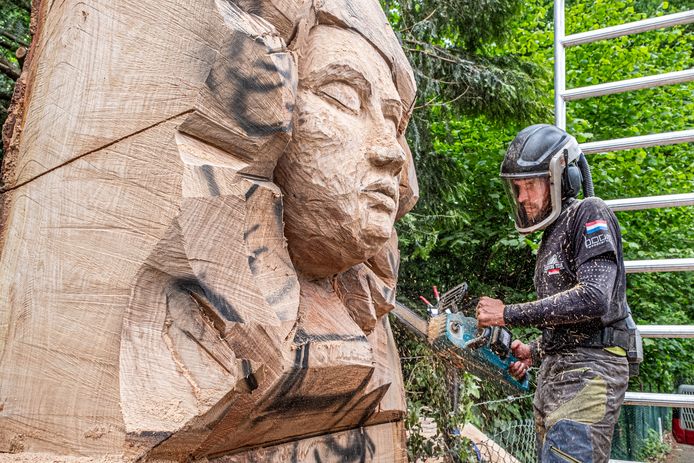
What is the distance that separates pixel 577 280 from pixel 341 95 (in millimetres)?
1047

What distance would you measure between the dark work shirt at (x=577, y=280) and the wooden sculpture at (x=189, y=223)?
677 mm

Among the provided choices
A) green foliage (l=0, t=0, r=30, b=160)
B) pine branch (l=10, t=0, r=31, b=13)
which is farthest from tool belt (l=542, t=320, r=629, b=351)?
pine branch (l=10, t=0, r=31, b=13)

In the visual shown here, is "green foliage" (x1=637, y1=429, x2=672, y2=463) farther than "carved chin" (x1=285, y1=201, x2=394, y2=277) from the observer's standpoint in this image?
Yes

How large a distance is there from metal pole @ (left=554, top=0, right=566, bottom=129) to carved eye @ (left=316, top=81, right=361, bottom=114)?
5.64 feet

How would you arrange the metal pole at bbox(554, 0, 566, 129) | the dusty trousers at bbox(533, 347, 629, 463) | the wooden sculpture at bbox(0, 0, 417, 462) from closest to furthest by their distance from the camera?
the wooden sculpture at bbox(0, 0, 417, 462) → the dusty trousers at bbox(533, 347, 629, 463) → the metal pole at bbox(554, 0, 566, 129)

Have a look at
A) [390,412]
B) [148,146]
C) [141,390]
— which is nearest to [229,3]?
[148,146]

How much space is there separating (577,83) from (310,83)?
22.7 ft

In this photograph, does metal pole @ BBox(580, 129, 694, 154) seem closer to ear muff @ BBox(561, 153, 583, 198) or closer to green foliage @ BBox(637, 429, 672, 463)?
ear muff @ BBox(561, 153, 583, 198)

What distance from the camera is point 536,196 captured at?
94.4 inches

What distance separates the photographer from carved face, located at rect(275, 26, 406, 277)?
5.67ft

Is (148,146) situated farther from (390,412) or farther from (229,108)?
(390,412)

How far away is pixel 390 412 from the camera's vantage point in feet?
7.24

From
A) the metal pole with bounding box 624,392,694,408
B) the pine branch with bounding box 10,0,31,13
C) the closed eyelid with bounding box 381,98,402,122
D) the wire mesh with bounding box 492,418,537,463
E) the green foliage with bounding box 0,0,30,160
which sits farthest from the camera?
the wire mesh with bounding box 492,418,537,463

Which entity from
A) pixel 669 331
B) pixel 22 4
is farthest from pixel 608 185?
pixel 22 4
